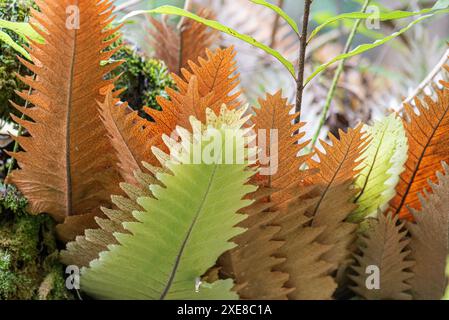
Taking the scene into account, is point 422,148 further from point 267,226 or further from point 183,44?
point 183,44

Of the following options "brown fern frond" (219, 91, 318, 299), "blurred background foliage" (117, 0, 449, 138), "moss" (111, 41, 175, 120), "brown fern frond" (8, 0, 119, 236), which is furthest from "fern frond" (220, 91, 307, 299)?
"blurred background foliage" (117, 0, 449, 138)

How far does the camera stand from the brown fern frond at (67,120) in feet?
1.14

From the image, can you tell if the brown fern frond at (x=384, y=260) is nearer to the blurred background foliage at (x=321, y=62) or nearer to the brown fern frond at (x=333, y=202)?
the brown fern frond at (x=333, y=202)

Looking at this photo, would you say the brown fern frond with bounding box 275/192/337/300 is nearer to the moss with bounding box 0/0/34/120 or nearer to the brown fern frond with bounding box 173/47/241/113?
the brown fern frond with bounding box 173/47/241/113

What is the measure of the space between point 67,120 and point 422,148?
10.4 inches

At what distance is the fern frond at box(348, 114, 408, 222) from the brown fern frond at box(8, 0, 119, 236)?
188 millimetres

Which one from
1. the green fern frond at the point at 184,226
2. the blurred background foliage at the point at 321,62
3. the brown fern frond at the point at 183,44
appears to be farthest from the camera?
the blurred background foliage at the point at 321,62

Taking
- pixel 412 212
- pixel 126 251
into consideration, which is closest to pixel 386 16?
pixel 412 212

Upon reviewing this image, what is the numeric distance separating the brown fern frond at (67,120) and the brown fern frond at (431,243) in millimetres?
227

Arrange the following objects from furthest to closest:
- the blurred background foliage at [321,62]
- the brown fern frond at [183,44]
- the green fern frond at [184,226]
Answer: the blurred background foliage at [321,62] → the brown fern frond at [183,44] → the green fern frond at [184,226]

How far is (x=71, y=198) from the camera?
38 cm

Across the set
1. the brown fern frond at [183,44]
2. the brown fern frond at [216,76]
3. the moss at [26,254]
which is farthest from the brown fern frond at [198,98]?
the brown fern frond at [183,44]

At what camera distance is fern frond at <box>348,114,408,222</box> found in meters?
0.40
